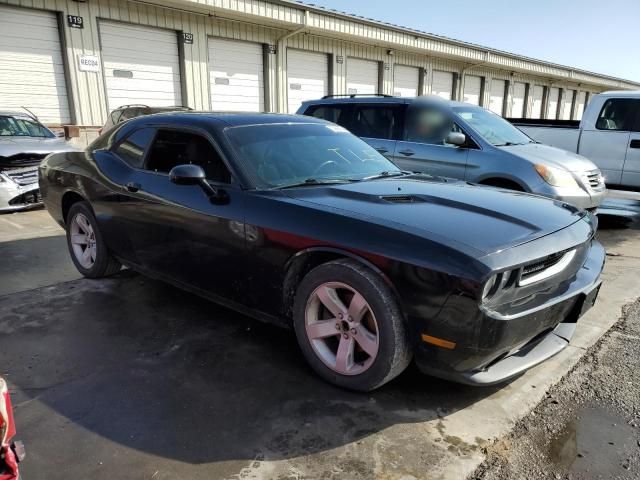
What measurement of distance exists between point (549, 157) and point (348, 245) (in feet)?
14.7

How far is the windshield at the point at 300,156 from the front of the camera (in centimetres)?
332

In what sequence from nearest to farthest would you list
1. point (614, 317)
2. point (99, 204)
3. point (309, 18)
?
point (614, 317) → point (99, 204) → point (309, 18)

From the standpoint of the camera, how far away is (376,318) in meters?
2.54

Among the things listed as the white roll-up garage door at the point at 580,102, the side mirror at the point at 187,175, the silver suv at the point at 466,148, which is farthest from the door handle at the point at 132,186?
the white roll-up garage door at the point at 580,102

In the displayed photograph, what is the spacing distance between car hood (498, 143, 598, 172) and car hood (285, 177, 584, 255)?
2.74m

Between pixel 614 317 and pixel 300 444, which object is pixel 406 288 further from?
pixel 614 317

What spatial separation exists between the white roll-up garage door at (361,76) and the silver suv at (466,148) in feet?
36.3

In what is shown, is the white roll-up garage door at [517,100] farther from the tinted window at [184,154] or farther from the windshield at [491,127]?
the tinted window at [184,154]

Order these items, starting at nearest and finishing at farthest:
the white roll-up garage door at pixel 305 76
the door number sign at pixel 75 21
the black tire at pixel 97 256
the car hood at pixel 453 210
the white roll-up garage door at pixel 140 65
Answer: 1. the car hood at pixel 453 210
2. the black tire at pixel 97 256
3. the door number sign at pixel 75 21
4. the white roll-up garage door at pixel 140 65
5. the white roll-up garage door at pixel 305 76

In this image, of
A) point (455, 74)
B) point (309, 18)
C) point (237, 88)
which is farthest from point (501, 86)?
point (237, 88)

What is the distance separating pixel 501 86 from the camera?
25.8 metres

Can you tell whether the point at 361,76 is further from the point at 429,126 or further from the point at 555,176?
the point at 555,176

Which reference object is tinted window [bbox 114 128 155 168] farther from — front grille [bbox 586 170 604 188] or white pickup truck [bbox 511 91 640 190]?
white pickup truck [bbox 511 91 640 190]

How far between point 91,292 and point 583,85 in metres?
36.7
